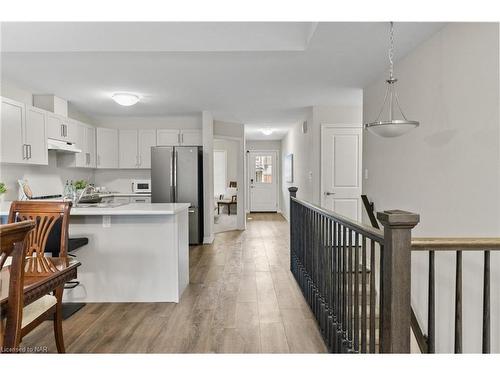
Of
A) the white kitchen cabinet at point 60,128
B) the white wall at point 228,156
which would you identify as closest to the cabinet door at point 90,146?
the white kitchen cabinet at point 60,128

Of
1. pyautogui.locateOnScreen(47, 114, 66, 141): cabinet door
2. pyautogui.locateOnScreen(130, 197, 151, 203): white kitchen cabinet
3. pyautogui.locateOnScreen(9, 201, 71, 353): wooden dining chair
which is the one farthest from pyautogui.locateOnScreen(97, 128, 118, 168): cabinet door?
pyautogui.locateOnScreen(9, 201, 71, 353): wooden dining chair

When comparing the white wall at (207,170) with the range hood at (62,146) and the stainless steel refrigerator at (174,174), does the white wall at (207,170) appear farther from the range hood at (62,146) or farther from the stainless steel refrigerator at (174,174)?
the range hood at (62,146)

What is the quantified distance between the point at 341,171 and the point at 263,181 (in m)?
5.45

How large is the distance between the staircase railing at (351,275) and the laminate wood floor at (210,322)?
0.23m

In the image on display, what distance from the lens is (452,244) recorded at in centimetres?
137

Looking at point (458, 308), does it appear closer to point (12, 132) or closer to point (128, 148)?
point (12, 132)

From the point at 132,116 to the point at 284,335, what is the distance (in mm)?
5088

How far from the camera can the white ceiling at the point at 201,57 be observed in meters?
2.91

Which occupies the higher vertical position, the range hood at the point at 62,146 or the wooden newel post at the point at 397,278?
the range hood at the point at 62,146
